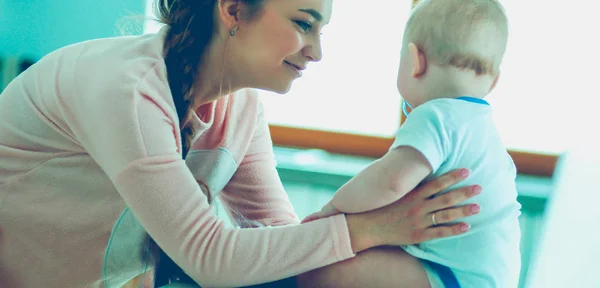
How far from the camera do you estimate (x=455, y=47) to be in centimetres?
105

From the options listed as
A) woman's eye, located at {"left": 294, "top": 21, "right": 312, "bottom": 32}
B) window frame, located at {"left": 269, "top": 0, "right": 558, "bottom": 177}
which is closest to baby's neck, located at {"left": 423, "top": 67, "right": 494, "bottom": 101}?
woman's eye, located at {"left": 294, "top": 21, "right": 312, "bottom": 32}

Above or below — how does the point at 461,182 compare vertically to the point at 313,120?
above

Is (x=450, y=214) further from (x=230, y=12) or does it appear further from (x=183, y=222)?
(x=230, y=12)

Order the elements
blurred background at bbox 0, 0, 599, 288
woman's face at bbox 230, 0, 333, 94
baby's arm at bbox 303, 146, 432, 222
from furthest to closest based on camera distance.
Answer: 1. blurred background at bbox 0, 0, 599, 288
2. woman's face at bbox 230, 0, 333, 94
3. baby's arm at bbox 303, 146, 432, 222

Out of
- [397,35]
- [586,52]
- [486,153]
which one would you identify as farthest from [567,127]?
[486,153]

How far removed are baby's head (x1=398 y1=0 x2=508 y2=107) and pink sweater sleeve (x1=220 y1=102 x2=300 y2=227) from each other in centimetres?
46

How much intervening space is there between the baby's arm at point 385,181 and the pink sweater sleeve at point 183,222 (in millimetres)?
38

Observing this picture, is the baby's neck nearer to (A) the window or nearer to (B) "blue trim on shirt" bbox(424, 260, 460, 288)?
(B) "blue trim on shirt" bbox(424, 260, 460, 288)

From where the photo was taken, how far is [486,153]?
3.33ft

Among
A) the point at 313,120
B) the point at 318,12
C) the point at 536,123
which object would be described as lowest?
Result: the point at 313,120

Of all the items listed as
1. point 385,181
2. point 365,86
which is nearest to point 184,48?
point 385,181

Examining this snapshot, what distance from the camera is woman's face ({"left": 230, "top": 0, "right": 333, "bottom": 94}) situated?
119 cm

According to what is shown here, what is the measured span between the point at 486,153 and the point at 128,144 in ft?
1.85

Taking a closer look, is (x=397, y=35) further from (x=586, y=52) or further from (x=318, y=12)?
(x=318, y=12)
